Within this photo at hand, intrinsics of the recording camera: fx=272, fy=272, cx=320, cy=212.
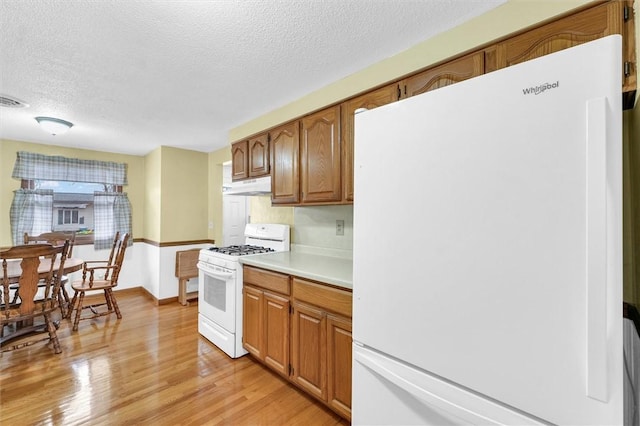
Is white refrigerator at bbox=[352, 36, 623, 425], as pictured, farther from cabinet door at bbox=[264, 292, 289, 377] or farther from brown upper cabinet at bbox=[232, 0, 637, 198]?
cabinet door at bbox=[264, 292, 289, 377]

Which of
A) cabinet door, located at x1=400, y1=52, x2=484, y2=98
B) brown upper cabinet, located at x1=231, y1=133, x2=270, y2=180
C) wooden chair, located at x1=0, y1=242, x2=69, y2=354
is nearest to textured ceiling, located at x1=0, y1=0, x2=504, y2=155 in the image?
cabinet door, located at x1=400, y1=52, x2=484, y2=98

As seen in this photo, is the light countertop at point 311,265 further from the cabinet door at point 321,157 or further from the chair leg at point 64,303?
the chair leg at point 64,303

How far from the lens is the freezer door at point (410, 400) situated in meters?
0.80

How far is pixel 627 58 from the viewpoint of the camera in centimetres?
104

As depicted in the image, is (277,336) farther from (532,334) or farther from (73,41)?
(73,41)

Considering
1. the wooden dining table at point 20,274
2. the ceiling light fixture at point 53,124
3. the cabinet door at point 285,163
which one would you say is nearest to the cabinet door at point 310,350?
the cabinet door at point 285,163

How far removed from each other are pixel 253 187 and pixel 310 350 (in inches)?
62.7

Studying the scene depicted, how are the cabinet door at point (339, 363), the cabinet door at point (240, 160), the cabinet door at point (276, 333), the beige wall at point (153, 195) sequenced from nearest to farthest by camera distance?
the cabinet door at point (339, 363) < the cabinet door at point (276, 333) < the cabinet door at point (240, 160) < the beige wall at point (153, 195)

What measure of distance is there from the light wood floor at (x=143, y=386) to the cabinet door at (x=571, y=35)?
7.38 feet

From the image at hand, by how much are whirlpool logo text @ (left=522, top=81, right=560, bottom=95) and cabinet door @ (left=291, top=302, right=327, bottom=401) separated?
1.48 m

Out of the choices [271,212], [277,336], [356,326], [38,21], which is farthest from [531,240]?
[271,212]

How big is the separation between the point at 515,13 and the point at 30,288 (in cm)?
401

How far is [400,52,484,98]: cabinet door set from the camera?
4.67ft

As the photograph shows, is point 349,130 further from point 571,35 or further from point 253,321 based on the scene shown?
point 253,321
